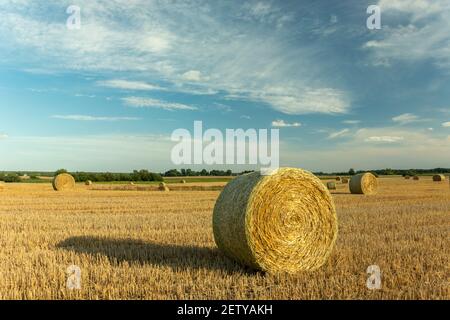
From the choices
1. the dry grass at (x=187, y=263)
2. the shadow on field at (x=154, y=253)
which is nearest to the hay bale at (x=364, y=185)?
the dry grass at (x=187, y=263)

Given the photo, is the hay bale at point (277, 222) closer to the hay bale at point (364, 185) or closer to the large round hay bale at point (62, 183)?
the hay bale at point (364, 185)

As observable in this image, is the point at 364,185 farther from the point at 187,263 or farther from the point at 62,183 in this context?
the point at 62,183

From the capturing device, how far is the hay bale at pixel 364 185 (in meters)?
25.3

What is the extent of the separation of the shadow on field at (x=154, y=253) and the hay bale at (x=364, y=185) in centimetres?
1844

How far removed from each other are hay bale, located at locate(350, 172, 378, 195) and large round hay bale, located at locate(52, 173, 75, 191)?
20069 millimetres

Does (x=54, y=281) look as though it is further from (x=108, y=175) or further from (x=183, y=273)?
(x=108, y=175)

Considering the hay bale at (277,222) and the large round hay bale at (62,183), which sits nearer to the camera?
the hay bale at (277,222)

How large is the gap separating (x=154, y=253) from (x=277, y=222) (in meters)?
2.32

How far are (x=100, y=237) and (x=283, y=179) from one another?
4.76 m

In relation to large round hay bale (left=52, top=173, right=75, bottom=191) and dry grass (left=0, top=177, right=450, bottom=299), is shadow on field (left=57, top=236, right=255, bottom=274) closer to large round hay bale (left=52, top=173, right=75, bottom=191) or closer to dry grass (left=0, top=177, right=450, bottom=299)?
dry grass (left=0, top=177, right=450, bottom=299)

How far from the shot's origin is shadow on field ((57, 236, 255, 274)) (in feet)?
23.2

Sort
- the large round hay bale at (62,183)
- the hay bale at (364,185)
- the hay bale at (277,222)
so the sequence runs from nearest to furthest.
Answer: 1. the hay bale at (277,222)
2. the hay bale at (364,185)
3. the large round hay bale at (62,183)

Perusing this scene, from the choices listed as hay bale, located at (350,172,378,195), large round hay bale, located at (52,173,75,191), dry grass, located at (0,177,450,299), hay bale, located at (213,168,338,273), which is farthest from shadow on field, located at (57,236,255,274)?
large round hay bale, located at (52,173,75,191)
